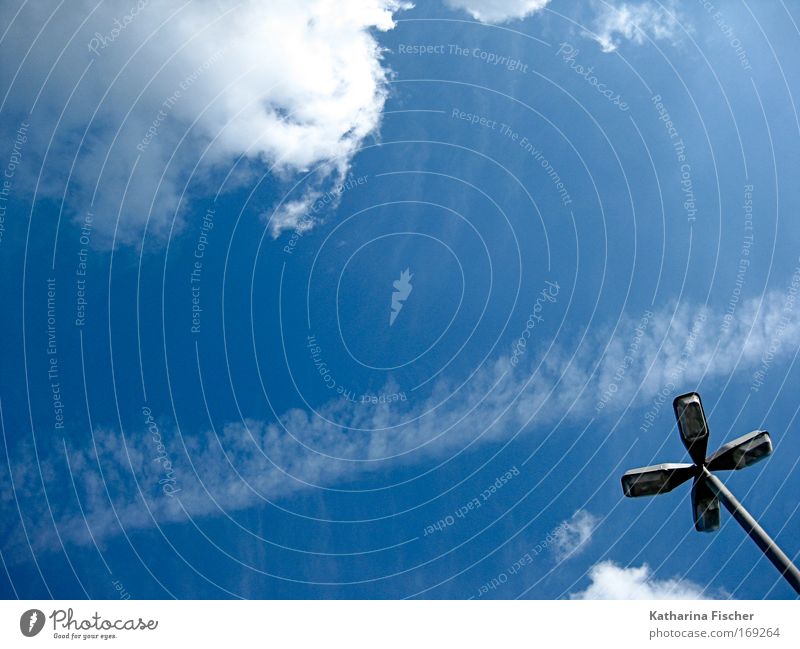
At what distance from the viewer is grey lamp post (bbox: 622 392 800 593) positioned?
708cm

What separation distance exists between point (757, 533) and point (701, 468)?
0.95 m

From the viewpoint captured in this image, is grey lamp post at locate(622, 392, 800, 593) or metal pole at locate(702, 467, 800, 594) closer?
metal pole at locate(702, 467, 800, 594)

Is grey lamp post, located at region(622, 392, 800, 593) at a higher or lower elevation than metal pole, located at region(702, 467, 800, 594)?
higher

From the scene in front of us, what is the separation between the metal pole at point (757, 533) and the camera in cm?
647

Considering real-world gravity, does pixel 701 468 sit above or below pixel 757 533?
above

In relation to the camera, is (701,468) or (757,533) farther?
(701,468)

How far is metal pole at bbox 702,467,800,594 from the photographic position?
6.47 m

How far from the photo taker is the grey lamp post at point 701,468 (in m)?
7.08

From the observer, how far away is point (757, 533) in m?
6.78

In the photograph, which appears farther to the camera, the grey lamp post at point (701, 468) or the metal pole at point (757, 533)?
the grey lamp post at point (701, 468)

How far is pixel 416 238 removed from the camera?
1825cm

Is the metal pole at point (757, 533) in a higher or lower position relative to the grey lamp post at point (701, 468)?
lower
